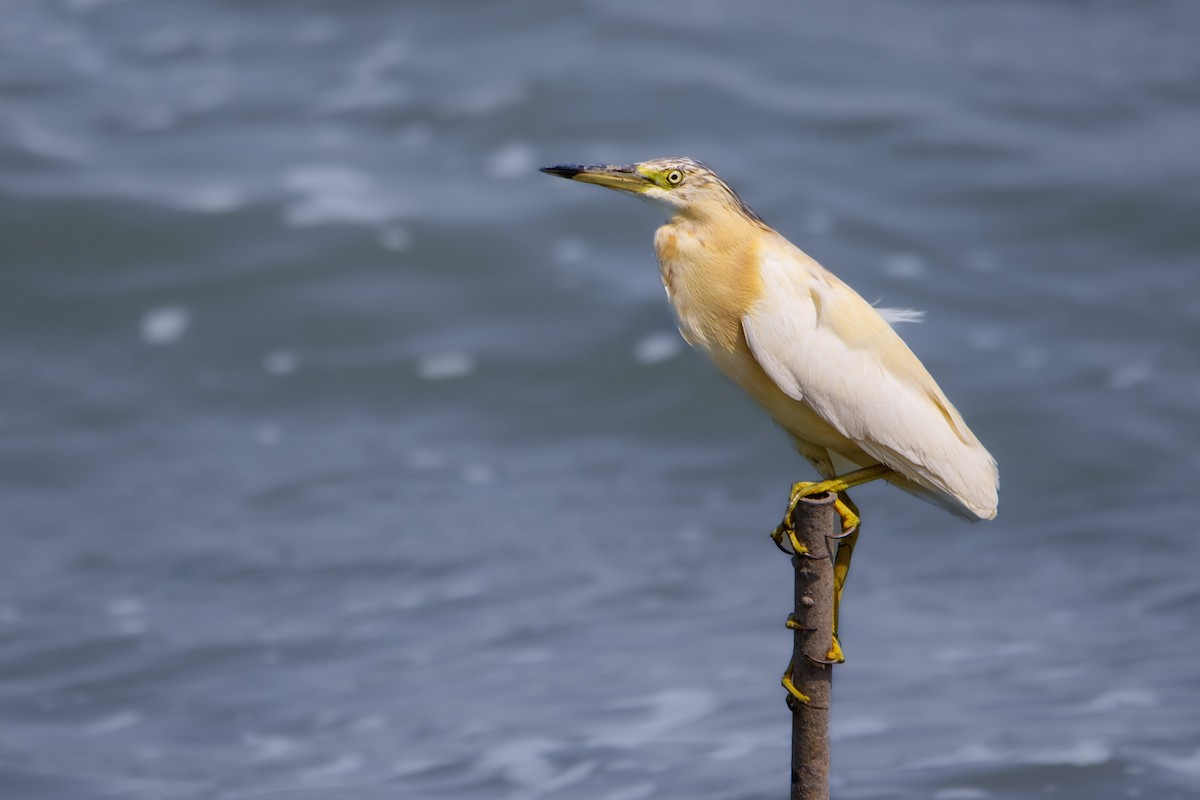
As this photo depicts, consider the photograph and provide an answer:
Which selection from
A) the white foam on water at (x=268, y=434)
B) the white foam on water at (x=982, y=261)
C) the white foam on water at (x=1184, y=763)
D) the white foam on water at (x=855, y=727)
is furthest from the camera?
the white foam on water at (x=982, y=261)

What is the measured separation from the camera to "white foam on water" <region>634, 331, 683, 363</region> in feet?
36.5

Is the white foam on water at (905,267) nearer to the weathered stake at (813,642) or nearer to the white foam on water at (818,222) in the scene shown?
the white foam on water at (818,222)

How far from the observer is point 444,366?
11.2 m

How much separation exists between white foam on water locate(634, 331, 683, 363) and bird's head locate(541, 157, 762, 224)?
21.7 feet

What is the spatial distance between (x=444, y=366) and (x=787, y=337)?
697 centimetres

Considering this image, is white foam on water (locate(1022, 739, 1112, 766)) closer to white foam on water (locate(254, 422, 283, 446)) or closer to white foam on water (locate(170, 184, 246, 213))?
white foam on water (locate(254, 422, 283, 446))

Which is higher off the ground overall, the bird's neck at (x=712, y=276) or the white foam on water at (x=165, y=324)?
the white foam on water at (x=165, y=324)

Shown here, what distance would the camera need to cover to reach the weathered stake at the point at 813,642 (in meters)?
4.01

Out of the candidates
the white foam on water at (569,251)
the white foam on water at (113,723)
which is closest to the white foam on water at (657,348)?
the white foam on water at (569,251)

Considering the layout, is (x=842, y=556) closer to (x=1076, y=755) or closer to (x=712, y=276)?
(x=712, y=276)

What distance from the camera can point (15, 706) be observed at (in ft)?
25.1

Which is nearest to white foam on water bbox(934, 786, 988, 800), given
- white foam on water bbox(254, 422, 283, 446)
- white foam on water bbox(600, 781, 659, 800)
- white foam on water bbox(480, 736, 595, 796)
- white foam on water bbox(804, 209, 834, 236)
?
white foam on water bbox(600, 781, 659, 800)

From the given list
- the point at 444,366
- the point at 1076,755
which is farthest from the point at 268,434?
the point at 1076,755

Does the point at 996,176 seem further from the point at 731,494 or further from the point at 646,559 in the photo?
the point at 646,559
